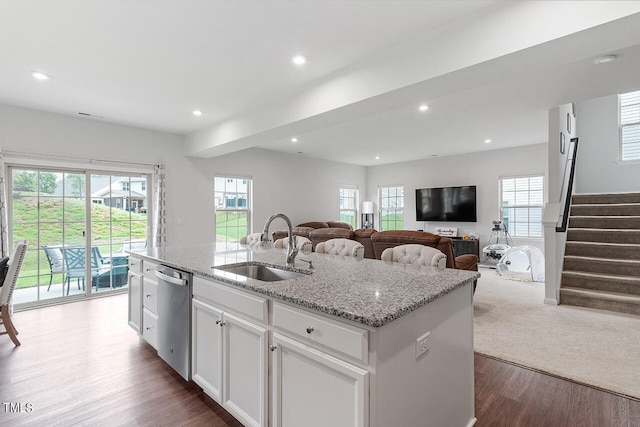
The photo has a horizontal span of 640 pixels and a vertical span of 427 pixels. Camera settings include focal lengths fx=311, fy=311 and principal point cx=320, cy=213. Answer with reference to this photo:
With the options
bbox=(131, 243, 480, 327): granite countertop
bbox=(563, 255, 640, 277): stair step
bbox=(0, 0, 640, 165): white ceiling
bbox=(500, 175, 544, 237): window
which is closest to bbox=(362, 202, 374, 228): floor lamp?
bbox=(500, 175, 544, 237): window

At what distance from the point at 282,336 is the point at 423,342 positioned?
65cm

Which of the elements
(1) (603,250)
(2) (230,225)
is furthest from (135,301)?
(1) (603,250)

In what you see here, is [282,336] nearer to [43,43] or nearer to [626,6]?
[626,6]

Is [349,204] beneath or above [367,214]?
above

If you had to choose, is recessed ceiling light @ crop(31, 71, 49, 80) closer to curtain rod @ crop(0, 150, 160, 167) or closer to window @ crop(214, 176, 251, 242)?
curtain rod @ crop(0, 150, 160, 167)

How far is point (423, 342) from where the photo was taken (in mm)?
1405

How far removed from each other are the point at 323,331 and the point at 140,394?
5.97ft

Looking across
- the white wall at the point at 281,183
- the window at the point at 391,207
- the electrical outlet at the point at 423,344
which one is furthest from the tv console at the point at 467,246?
the electrical outlet at the point at 423,344

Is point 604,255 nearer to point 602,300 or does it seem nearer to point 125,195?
point 602,300

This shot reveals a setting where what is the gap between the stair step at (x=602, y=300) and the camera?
3.77 m

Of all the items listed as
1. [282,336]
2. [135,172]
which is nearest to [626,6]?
[282,336]

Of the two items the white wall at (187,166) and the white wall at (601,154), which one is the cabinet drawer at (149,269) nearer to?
the white wall at (187,166)

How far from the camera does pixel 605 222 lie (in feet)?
16.3

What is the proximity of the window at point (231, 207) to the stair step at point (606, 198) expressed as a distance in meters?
6.38
